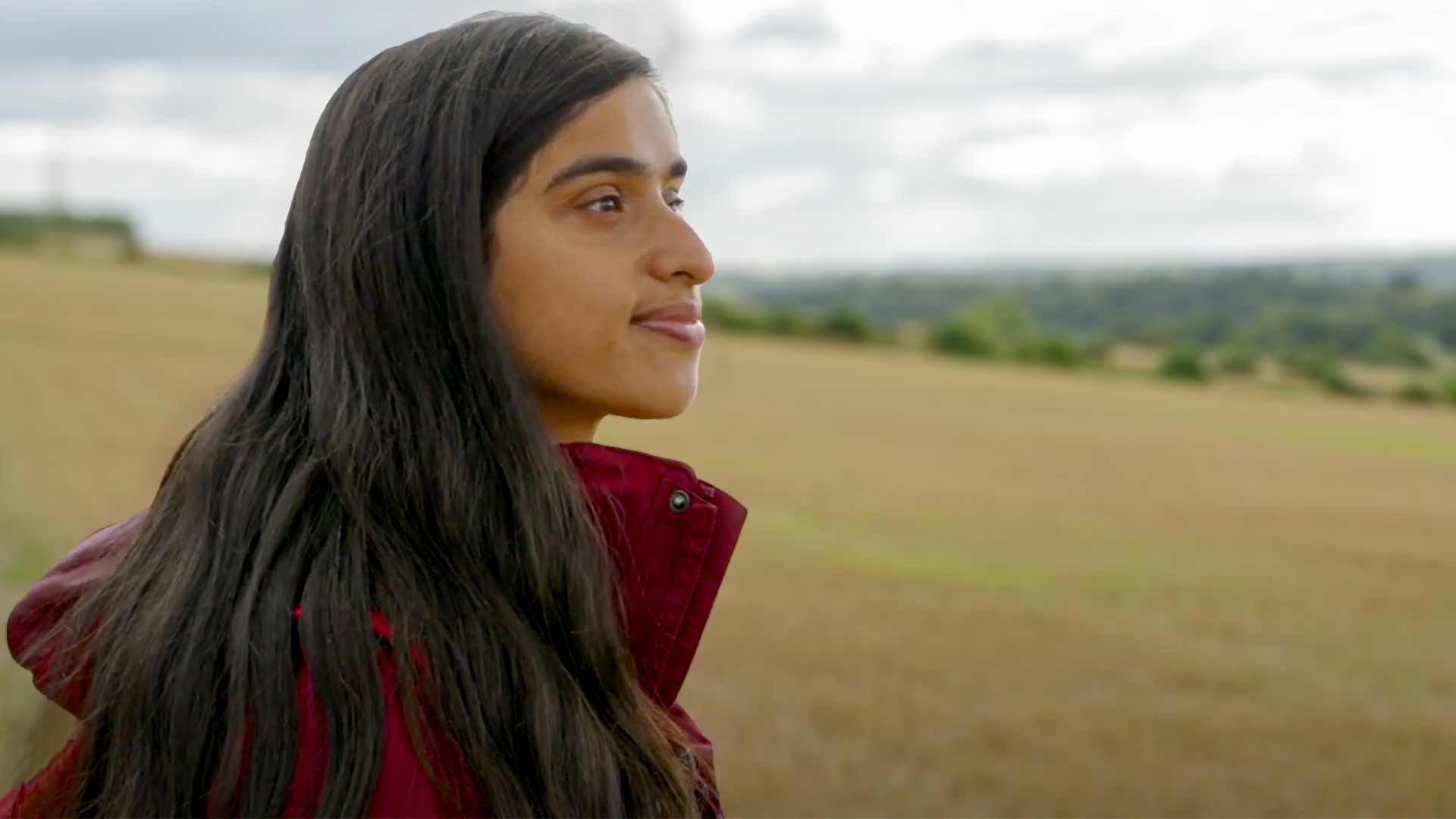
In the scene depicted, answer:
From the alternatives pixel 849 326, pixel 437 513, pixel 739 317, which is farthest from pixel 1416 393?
pixel 437 513

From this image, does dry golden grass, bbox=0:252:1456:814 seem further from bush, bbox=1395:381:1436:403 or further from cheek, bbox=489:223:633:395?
bush, bbox=1395:381:1436:403

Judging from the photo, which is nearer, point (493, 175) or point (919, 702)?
point (493, 175)

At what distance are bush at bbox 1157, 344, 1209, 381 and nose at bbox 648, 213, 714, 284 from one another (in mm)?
44340

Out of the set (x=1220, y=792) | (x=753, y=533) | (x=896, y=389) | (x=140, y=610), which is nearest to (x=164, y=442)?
(x=140, y=610)

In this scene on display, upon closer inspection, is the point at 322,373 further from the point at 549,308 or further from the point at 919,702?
the point at 919,702

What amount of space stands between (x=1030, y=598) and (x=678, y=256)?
10.3m

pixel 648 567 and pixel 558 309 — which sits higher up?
pixel 558 309

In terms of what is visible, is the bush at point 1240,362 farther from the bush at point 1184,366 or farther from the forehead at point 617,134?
the forehead at point 617,134

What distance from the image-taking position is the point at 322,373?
151 cm

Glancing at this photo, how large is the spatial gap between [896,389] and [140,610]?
35.4 m

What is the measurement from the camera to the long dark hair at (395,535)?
136cm

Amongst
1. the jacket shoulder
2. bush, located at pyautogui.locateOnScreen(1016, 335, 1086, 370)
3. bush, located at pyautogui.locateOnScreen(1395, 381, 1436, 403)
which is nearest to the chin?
the jacket shoulder

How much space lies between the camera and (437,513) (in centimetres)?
145

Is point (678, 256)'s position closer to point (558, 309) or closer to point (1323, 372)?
point (558, 309)
